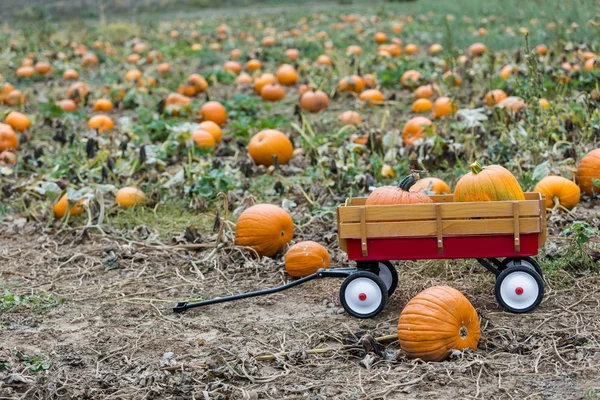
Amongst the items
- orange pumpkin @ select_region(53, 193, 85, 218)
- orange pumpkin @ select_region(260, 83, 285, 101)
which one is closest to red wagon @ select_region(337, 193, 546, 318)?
orange pumpkin @ select_region(53, 193, 85, 218)

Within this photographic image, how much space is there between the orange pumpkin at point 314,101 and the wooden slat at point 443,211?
17.3 ft

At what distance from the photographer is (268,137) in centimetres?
727

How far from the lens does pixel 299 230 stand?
5.73 metres

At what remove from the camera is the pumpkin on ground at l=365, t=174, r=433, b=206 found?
4242mm

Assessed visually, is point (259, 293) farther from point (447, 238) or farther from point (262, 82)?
point (262, 82)

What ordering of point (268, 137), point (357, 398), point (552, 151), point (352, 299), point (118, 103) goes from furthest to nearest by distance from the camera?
point (118, 103), point (268, 137), point (552, 151), point (352, 299), point (357, 398)

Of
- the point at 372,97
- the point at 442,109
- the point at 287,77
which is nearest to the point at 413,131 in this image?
the point at 442,109

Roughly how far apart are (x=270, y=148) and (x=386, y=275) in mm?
2960

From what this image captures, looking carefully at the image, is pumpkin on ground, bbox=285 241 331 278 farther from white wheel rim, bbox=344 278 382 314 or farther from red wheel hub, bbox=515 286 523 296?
red wheel hub, bbox=515 286 523 296

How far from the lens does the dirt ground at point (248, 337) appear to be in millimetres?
3391

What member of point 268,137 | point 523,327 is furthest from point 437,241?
point 268,137

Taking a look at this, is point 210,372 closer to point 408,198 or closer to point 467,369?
point 467,369

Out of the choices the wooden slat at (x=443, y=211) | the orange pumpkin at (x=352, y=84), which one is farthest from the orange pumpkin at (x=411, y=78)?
A: the wooden slat at (x=443, y=211)

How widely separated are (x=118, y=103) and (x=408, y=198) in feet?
22.0
